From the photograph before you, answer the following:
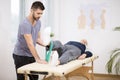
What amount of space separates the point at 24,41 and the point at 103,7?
2.57 meters

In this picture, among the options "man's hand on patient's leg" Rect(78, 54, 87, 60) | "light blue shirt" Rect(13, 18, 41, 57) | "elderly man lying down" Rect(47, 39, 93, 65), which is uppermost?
"light blue shirt" Rect(13, 18, 41, 57)

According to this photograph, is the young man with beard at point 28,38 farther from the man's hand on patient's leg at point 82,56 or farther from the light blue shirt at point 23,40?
the man's hand on patient's leg at point 82,56

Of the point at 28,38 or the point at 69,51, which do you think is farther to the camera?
the point at 69,51

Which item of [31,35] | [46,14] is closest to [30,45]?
[31,35]

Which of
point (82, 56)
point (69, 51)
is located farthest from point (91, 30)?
point (69, 51)

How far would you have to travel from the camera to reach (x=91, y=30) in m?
4.88

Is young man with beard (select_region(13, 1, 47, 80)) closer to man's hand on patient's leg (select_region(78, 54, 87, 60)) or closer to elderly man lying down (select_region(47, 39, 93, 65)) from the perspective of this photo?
elderly man lying down (select_region(47, 39, 93, 65))

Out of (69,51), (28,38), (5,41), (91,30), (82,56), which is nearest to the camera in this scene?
(28,38)

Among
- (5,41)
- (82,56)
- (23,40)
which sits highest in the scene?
(23,40)

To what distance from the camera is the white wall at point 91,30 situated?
15.7 ft

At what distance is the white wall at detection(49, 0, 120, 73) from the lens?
15.7 ft

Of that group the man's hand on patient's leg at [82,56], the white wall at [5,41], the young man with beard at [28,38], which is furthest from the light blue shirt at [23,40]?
the white wall at [5,41]

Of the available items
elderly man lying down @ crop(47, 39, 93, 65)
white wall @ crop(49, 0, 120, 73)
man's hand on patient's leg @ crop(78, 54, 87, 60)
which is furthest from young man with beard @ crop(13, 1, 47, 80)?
white wall @ crop(49, 0, 120, 73)

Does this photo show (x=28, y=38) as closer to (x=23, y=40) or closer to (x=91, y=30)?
(x=23, y=40)
